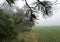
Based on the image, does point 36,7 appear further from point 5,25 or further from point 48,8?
point 5,25

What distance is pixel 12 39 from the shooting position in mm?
12734

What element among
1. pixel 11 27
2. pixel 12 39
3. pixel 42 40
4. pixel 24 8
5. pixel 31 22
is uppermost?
pixel 24 8

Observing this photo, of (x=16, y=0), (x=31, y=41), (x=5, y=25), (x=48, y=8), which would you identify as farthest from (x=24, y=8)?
(x=31, y=41)

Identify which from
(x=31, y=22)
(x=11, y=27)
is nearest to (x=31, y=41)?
(x=11, y=27)

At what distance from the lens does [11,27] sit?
11727 millimetres

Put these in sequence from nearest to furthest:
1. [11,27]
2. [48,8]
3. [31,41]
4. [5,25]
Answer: [48,8] → [5,25] → [11,27] → [31,41]

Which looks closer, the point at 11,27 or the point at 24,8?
the point at 24,8

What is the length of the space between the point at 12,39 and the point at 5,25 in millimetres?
2162

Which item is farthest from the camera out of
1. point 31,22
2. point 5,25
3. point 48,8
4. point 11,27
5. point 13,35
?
point 13,35

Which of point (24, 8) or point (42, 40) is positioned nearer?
point (24, 8)

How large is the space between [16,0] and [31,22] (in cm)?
77

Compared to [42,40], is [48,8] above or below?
above

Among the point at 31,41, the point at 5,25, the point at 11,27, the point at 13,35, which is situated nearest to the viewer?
the point at 5,25

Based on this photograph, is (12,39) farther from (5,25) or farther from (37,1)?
(37,1)
